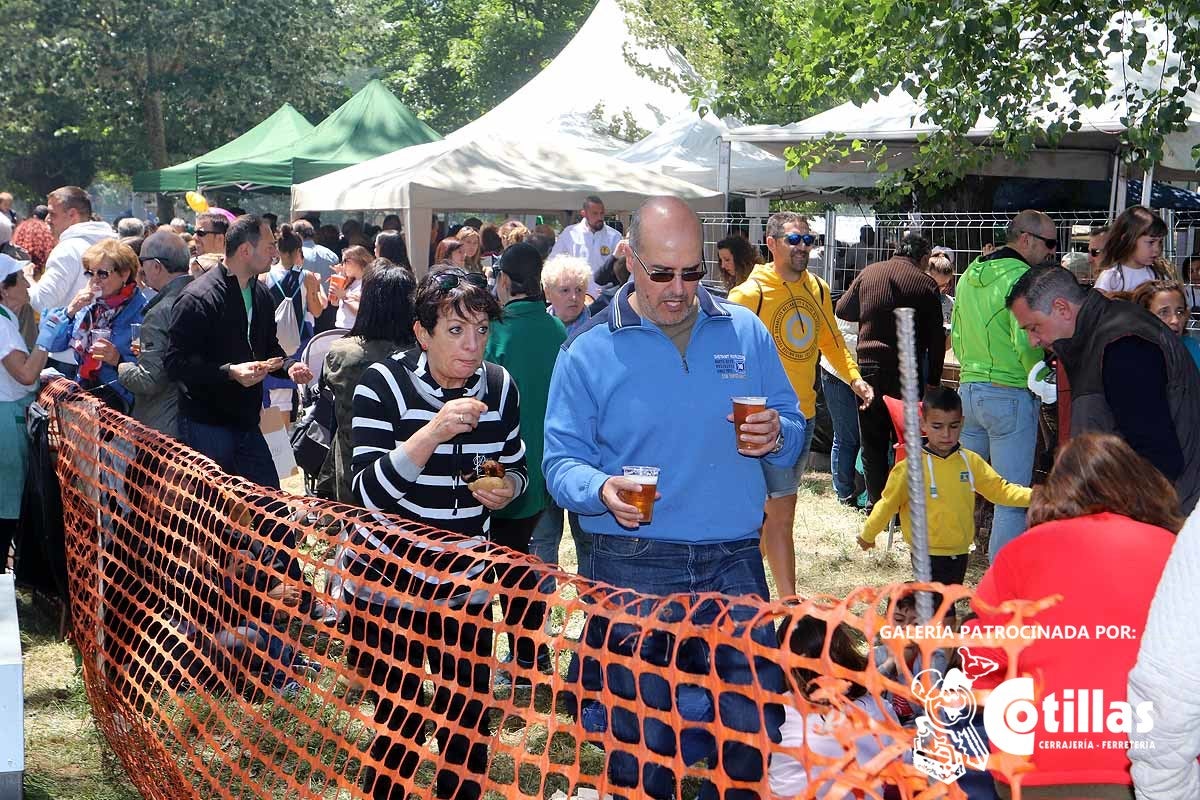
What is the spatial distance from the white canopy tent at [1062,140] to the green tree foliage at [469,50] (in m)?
39.8

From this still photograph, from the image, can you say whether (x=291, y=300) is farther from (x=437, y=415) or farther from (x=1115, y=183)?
(x=1115, y=183)

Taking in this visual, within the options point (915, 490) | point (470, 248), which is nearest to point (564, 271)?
point (915, 490)

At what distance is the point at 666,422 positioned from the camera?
148 inches

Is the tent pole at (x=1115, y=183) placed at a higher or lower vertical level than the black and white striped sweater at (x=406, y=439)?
higher

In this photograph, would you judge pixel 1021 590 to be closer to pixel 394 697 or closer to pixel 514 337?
pixel 394 697

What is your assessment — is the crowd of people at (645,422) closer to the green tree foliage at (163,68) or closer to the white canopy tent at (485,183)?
the white canopy tent at (485,183)

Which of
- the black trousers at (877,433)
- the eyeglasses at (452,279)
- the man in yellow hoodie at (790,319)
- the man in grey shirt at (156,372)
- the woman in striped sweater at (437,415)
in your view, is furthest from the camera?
the black trousers at (877,433)

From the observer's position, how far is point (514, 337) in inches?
231

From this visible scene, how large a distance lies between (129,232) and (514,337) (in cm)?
647

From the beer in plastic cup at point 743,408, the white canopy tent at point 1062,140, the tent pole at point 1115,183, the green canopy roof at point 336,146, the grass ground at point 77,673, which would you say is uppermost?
the green canopy roof at point 336,146

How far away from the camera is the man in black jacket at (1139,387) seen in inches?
180

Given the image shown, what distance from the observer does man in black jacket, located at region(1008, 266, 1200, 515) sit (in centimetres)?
457

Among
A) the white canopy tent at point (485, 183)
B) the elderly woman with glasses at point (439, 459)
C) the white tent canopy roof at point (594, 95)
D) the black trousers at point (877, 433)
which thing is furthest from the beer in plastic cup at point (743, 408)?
the white tent canopy roof at point (594, 95)

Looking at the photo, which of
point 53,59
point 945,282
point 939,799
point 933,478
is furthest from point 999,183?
point 53,59
